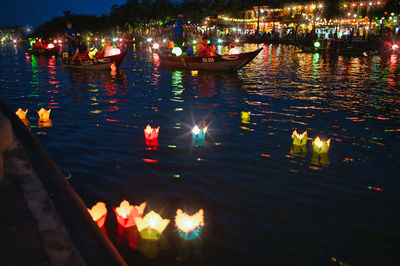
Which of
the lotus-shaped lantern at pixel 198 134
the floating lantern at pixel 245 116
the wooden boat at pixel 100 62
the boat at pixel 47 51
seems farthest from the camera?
the boat at pixel 47 51

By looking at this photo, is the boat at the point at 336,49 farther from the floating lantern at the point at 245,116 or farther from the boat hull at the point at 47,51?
the boat hull at the point at 47,51

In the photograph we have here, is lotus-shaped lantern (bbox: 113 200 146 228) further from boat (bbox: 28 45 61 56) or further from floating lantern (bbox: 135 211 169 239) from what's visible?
boat (bbox: 28 45 61 56)

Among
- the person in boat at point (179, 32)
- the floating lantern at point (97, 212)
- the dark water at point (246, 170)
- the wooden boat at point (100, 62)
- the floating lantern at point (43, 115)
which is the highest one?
the person in boat at point (179, 32)

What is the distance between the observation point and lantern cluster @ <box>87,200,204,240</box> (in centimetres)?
372

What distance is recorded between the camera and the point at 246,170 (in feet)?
19.5

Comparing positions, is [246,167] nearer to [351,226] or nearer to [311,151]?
[311,151]

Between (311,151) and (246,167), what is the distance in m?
1.67

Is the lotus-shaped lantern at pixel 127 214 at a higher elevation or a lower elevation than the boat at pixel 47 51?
lower

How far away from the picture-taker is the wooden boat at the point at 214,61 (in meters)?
18.7

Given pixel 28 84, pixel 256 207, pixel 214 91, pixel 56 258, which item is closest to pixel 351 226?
pixel 256 207

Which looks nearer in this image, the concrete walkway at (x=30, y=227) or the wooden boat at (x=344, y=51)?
the concrete walkway at (x=30, y=227)

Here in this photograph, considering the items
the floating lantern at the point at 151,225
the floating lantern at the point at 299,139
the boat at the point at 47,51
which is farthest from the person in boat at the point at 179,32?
the floating lantern at the point at 151,225

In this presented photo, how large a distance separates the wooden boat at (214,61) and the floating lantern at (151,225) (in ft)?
51.1

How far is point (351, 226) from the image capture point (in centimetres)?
426
